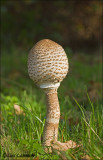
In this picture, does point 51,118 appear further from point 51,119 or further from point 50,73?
point 50,73

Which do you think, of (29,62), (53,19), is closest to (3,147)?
(29,62)

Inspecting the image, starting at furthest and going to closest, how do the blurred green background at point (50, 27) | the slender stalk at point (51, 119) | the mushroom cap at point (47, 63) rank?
the blurred green background at point (50, 27) < the slender stalk at point (51, 119) < the mushroom cap at point (47, 63)

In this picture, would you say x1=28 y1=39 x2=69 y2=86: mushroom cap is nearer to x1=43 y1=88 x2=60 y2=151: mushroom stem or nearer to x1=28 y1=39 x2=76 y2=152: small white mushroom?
x1=28 y1=39 x2=76 y2=152: small white mushroom

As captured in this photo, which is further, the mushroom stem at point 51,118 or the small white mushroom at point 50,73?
the mushroom stem at point 51,118

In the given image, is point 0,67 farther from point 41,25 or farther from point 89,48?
point 89,48

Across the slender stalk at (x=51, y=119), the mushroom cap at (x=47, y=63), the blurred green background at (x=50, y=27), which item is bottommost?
the slender stalk at (x=51, y=119)

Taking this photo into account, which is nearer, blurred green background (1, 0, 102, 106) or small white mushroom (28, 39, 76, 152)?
small white mushroom (28, 39, 76, 152)

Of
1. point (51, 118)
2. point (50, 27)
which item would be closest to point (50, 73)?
point (51, 118)

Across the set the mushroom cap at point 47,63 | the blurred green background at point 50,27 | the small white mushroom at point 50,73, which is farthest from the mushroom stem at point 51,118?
the blurred green background at point 50,27

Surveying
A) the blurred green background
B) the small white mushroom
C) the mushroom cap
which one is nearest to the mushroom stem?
the small white mushroom

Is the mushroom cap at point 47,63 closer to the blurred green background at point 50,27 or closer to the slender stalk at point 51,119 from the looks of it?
the slender stalk at point 51,119
